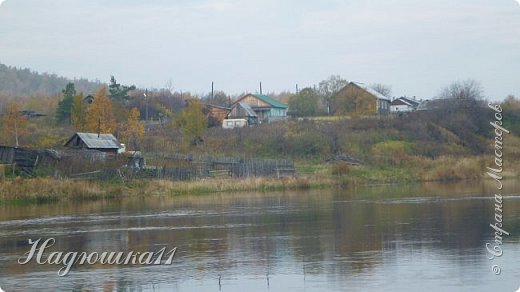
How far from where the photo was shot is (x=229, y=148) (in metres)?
76.2

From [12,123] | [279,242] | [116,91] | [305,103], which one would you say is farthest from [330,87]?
[279,242]

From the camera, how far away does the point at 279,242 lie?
28.0 meters

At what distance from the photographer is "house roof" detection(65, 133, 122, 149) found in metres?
60.4

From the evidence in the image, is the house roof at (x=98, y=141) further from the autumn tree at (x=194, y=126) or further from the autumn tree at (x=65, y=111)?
the autumn tree at (x=65, y=111)

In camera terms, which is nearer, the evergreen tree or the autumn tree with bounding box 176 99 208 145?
the autumn tree with bounding box 176 99 208 145

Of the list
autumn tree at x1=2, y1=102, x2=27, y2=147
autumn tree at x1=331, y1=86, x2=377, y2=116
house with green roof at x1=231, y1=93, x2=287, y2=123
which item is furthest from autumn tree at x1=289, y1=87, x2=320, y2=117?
autumn tree at x1=2, y1=102, x2=27, y2=147

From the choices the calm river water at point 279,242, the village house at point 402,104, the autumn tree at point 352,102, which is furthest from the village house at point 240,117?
the calm river water at point 279,242

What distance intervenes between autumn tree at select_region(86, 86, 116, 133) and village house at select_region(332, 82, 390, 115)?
3309cm

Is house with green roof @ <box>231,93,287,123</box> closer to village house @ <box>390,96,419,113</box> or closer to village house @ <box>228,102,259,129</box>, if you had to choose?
village house @ <box>228,102,259,129</box>

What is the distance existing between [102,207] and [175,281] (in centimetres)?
2534

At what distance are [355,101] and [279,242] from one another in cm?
7269

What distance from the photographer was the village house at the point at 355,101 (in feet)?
322

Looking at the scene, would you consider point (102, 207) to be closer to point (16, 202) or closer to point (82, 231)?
point (16, 202)

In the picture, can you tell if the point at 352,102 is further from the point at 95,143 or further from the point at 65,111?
the point at 95,143
